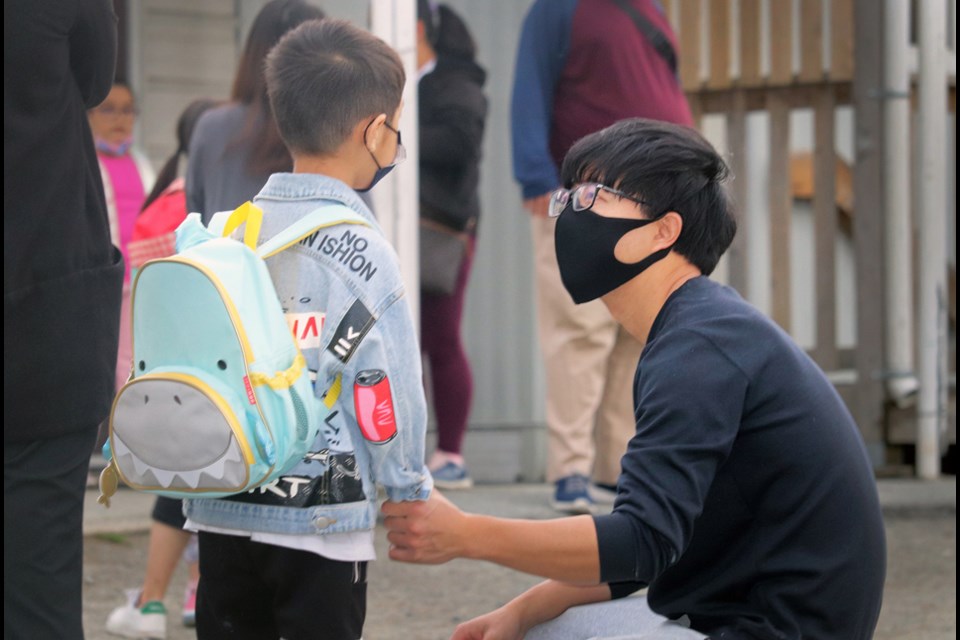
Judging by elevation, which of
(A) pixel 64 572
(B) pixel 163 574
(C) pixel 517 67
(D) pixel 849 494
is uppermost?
(C) pixel 517 67

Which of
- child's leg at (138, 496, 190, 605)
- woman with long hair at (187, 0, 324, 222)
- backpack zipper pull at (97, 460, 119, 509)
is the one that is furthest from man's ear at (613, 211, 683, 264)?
child's leg at (138, 496, 190, 605)

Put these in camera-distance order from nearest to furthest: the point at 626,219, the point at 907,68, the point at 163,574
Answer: the point at 626,219 → the point at 163,574 → the point at 907,68

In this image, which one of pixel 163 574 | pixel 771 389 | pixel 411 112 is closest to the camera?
pixel 771 389

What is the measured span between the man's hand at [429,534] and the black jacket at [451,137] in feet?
11.4

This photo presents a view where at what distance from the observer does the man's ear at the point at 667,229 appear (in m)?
2.39

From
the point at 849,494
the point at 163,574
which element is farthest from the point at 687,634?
the point at 163,574

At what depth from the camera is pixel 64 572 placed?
8.67ft

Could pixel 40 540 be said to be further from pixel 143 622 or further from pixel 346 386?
pixel 143 622

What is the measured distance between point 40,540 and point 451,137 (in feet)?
10.8

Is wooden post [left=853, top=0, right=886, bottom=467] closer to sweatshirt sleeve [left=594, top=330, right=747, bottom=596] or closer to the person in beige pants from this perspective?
the person in beige pants

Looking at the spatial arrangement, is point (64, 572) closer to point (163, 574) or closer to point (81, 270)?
point (81, 270)

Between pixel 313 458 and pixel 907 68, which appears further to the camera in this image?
pixel 907 68

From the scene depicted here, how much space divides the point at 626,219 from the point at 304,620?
90cm

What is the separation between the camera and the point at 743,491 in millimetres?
2277
